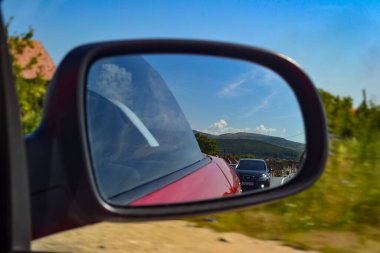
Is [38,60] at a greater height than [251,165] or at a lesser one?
greater

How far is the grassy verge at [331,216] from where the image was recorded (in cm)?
499

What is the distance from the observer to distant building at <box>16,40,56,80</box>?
195 inches

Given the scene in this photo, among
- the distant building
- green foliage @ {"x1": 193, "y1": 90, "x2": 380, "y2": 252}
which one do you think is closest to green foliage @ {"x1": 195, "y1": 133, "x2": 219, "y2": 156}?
green foliage @ {"x1": 193, "y1": 90, "x2": 380, "y2": 252}

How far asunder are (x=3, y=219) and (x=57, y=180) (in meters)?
0.18

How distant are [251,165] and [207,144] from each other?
0.24 metres

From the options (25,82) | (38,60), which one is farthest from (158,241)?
(38,60)

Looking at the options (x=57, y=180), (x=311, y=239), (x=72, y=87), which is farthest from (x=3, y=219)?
(x=311, y=239)

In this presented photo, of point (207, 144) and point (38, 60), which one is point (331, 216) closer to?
point (207, 144)

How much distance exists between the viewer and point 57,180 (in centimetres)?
154

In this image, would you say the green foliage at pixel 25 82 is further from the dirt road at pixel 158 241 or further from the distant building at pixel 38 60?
the dirt road at pixel 158 241

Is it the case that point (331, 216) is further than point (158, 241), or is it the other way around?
point (331, 216)

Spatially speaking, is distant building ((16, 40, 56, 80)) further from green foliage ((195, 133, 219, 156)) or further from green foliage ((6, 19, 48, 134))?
green foliage ((195, 133, 219, 156))

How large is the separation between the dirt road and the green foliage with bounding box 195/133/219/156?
176cm

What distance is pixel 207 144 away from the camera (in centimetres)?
Answer: 261
